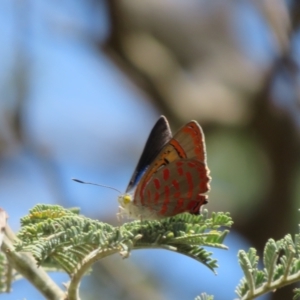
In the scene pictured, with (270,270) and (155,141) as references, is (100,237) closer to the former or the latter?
(270,270)

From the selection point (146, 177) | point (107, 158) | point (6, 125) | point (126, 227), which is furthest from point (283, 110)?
point (126, 227)

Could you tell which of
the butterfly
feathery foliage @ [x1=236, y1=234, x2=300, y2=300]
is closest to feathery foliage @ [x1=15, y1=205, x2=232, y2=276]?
feathery foliage @ [x1=236, y1=234, x2=300, y2=300]

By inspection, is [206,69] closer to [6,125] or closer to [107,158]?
[107,158]

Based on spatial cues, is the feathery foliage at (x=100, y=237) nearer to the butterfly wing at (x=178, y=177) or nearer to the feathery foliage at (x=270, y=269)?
the feathery foliage at (x=270, y=269)

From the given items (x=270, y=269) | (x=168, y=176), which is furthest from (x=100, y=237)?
(x=168, y=176)

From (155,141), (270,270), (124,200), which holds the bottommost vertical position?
(270,270)

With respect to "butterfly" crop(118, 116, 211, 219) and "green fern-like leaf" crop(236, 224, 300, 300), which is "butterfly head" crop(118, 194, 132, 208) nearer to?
"butterfly" crop(118, 116, 211, 219)

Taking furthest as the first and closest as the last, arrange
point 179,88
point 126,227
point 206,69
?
1. point 206,69
2. point 179,88
3. point 126,227
